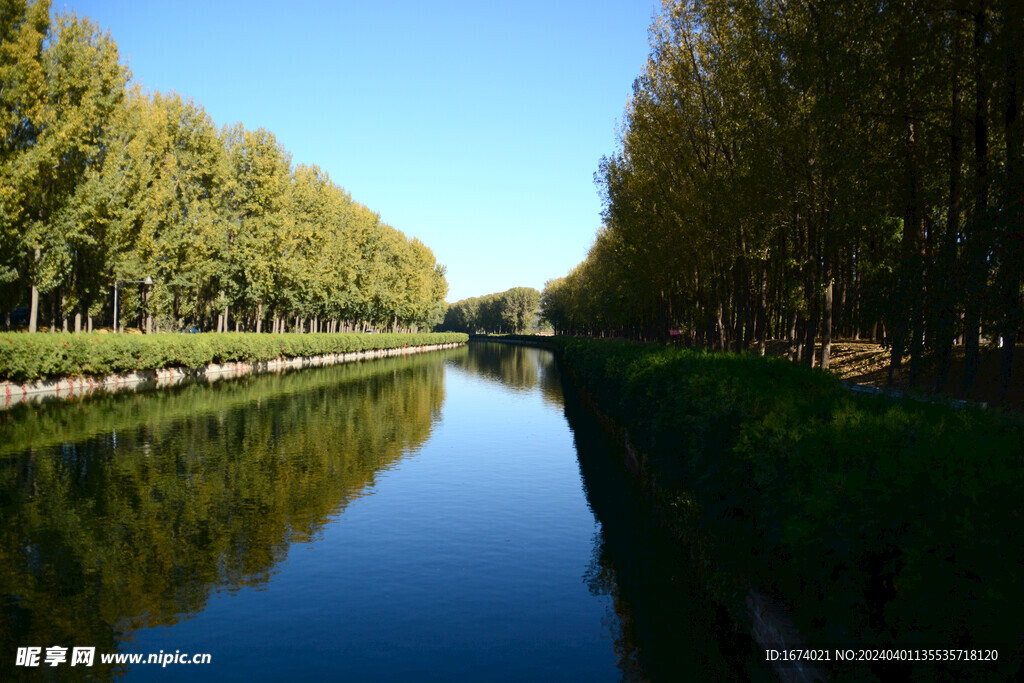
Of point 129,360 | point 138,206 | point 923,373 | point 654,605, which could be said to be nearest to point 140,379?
point 129,360

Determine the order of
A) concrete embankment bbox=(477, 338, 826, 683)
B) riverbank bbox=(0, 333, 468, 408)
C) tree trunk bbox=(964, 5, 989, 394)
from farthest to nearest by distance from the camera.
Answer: riverbank bbox=(0, 333, 468, 408) → tree trunk bbox=(964, 5, 989, 394) → concrete embankment bbox=(477, 338, 826, 683)

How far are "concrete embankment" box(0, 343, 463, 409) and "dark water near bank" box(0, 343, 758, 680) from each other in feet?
31.3

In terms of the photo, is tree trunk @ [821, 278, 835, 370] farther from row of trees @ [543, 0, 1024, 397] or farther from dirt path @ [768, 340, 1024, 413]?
dirt path @ [768, 340, 1024, 413]

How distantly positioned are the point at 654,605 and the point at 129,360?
32.7 m

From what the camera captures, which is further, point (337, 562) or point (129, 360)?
point (129, 360)

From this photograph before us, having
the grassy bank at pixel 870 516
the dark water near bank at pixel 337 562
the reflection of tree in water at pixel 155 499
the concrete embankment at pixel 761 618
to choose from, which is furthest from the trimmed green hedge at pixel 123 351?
the grassy bank at pixel 870 516

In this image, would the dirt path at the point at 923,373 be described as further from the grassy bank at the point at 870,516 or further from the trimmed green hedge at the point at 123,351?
the trimmed green hedge at the point at 123,351

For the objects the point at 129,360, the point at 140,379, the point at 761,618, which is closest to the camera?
the point at 761,618

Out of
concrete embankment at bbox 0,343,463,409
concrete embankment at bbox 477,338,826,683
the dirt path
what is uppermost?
A: the dirt path

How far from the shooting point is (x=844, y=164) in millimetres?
16672

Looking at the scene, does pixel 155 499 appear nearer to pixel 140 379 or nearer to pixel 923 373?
pixel 923 373

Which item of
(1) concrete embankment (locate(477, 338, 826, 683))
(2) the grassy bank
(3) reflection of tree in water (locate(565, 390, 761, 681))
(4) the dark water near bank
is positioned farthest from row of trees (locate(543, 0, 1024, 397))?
(4) the dark water near bank

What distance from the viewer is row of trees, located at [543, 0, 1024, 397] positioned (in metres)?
11.0

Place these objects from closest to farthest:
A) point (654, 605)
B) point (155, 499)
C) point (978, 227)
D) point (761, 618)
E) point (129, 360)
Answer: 1. point (761, 618)
2. point (654, 605)
3. point (978, 227)
4. point (155, 499)
5. point (129, 360)
